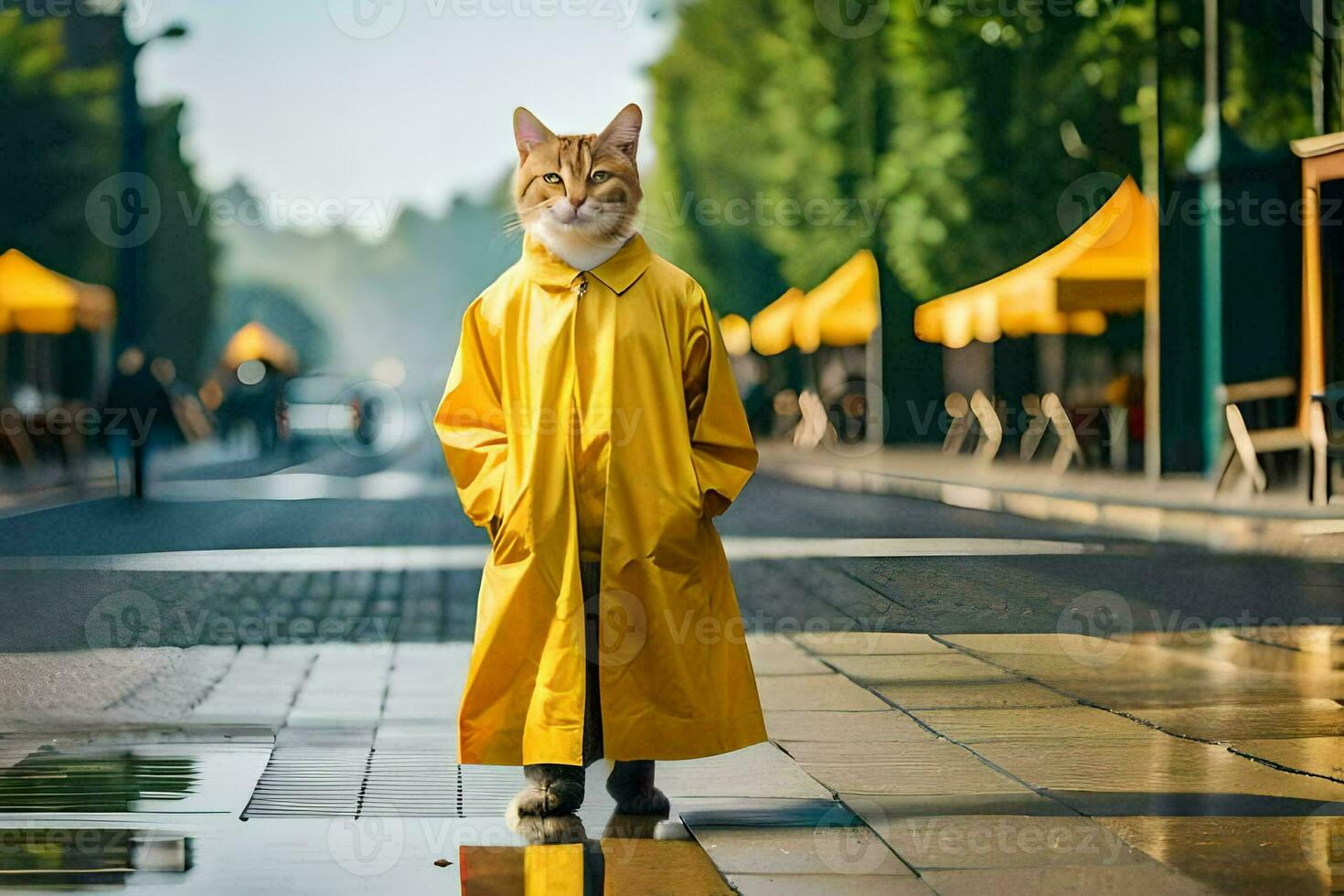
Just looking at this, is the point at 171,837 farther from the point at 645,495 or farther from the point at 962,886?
the point at 962,886

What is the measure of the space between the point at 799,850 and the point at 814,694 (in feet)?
7.92

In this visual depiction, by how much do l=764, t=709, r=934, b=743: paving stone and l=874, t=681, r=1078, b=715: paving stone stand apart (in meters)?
0.25

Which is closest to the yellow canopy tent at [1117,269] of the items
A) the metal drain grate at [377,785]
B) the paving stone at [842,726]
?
the paving stone at [842,726]

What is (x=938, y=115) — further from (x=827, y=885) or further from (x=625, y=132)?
(x=827, y=885)

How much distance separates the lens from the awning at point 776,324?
33.1m

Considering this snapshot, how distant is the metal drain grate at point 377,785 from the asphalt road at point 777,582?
2.63 meters

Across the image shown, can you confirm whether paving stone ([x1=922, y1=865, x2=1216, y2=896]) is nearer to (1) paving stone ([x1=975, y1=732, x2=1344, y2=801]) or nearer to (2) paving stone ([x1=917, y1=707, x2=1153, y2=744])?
(1) paving stone ([x1=975, y1=732, x2=1344, y2=801])

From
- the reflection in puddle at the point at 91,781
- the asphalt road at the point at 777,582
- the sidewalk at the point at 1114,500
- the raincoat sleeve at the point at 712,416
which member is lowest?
the reflection in puddle at the point at 91,781

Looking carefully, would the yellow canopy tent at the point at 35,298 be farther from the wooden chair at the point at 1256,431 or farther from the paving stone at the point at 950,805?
the paving stone at the point at 950,805

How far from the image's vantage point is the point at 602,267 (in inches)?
192

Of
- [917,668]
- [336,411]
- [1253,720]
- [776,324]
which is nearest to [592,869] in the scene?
[1253,720]

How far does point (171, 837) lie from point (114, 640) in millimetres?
3865

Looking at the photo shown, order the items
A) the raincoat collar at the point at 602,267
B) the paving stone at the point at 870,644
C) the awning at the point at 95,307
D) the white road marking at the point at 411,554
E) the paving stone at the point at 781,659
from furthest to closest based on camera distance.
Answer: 1. the awning at the point at 95,307
2. the white road marking at the point at 411,554
3. the paving stone at the point at 870,644
4. the paving stone at the point at 781,659
5. the raincoat collar at the point at 602,267

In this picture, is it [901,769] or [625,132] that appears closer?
[625,132]
